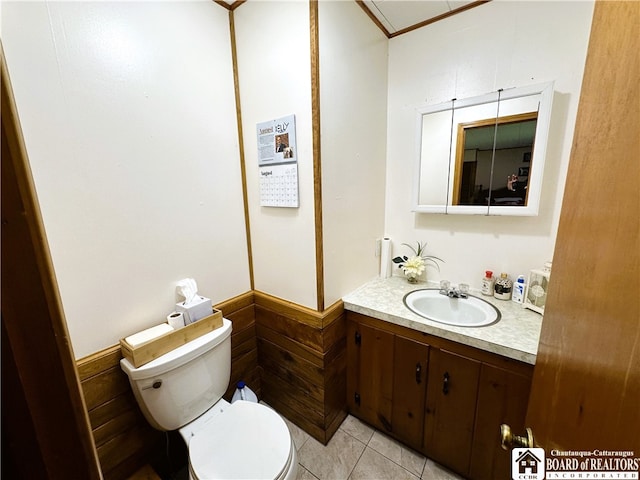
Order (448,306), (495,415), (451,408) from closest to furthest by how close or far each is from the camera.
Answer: (495,415), (451,408), (448,306)

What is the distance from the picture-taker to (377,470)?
1.29 m

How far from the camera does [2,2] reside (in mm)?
756

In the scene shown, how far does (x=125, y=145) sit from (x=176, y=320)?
0.77 metres

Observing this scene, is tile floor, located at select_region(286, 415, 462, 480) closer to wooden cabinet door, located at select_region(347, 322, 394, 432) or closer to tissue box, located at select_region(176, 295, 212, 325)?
wooden cabinet door, located at select_region(347, 322, 394, 432)

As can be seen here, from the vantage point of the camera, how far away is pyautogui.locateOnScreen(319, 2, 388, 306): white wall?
1188mm

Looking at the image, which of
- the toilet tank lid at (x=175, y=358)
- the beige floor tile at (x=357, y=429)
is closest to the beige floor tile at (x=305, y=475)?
the beige floor tile at (x=357, y=429)

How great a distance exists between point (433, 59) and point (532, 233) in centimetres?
112

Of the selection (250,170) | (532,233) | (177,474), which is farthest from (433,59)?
(177,474)

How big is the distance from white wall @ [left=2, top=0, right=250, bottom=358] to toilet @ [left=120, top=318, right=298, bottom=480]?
0.26m

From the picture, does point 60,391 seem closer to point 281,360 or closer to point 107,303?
point 107,303

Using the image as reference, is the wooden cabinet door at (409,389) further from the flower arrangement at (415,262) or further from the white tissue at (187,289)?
the white tissue at (187,289)

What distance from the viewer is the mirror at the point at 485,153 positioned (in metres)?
1.24

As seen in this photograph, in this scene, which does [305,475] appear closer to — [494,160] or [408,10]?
[494,160]

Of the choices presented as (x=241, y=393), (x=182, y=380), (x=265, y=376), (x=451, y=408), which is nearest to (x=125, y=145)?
(x=182, y=380)
